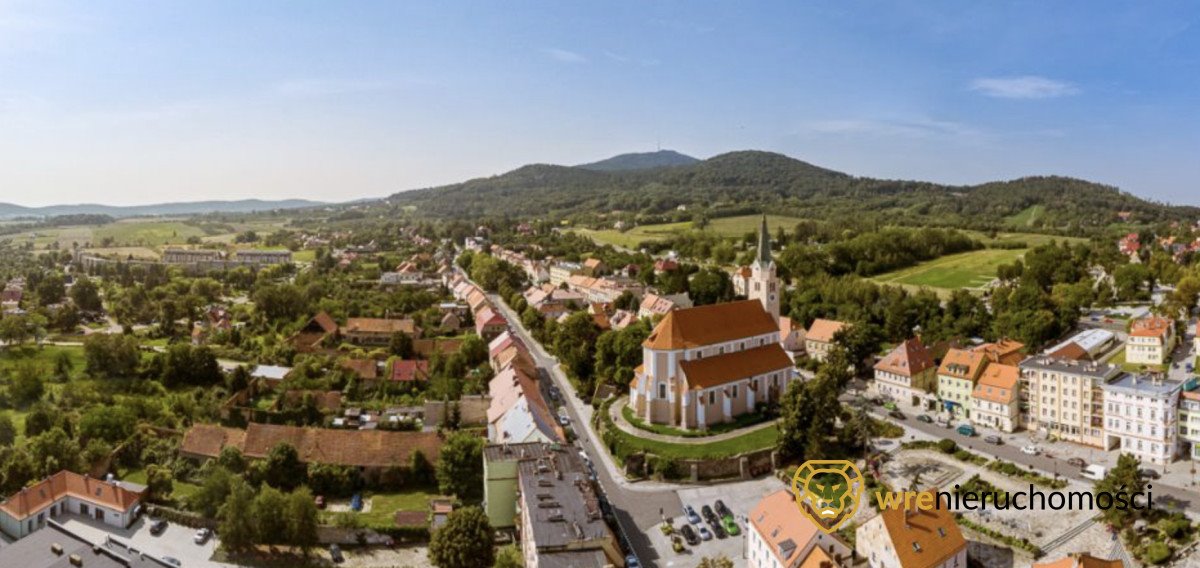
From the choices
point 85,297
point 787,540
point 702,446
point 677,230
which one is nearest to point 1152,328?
point 702,446

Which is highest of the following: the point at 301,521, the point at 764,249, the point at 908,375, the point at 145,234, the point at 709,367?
the point at 145,234

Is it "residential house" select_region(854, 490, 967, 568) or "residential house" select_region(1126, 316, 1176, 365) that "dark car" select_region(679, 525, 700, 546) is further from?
"residential house" select_region(1126, 316, 1176, 365)

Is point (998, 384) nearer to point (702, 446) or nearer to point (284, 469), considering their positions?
point (702, 446)

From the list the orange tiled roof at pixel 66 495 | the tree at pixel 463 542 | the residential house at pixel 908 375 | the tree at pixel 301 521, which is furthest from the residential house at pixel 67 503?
the residential house at pixel 908 375

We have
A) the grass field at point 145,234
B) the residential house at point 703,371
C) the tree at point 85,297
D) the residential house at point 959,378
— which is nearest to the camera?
the residential house at point 703,371

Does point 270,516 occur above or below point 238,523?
above

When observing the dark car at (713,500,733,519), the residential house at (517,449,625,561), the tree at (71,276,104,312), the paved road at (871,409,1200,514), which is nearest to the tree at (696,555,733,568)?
the residential house at (517,449,625,561)

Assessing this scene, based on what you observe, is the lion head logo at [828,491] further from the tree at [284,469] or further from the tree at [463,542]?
the tree at [284,469]
